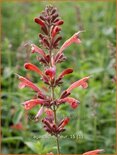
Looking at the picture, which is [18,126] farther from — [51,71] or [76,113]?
[51,71]

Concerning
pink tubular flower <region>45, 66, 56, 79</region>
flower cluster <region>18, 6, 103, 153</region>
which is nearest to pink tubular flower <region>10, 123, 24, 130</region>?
flower cluster <region>18, 6, 103, 153</region>

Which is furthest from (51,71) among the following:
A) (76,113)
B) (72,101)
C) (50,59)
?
(76,113)

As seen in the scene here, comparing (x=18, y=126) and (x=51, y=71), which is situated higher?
(x=51, y=71)

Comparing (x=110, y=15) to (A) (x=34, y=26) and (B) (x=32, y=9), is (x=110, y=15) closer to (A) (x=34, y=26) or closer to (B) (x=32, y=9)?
(A) (x=34, y=26)

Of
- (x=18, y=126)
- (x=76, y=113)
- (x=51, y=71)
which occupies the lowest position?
(x=18, y=126)

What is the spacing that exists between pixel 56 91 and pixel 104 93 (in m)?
1.17

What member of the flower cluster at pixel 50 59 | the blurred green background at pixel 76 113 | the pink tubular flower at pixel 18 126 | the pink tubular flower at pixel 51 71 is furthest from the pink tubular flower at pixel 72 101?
the pink tubular flower at pixel 18 126

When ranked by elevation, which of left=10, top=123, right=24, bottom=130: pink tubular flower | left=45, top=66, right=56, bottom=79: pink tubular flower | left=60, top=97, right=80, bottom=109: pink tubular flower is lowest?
left=10, top=123, right=24, bottom=130: pink tubular flower

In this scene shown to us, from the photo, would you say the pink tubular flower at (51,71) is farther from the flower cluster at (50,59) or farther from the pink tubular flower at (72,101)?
the pink tubular flower at (72,101)

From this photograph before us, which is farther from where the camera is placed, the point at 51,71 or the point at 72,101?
the point at 72,101

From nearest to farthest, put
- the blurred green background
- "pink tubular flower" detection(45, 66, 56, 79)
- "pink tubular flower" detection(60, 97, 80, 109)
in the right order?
"pink tubular flower" detection(45, 66, 56, 79) → "pink tubular flower" detection(60, 97, 80, 109) → the blurred green background

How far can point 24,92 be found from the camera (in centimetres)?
535

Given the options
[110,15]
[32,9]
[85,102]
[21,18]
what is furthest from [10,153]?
[32,9]

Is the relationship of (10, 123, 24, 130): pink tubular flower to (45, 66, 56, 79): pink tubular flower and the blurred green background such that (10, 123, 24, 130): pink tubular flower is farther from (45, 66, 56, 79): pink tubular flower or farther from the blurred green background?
(45, 66, 56, 79): pink tubular flower
